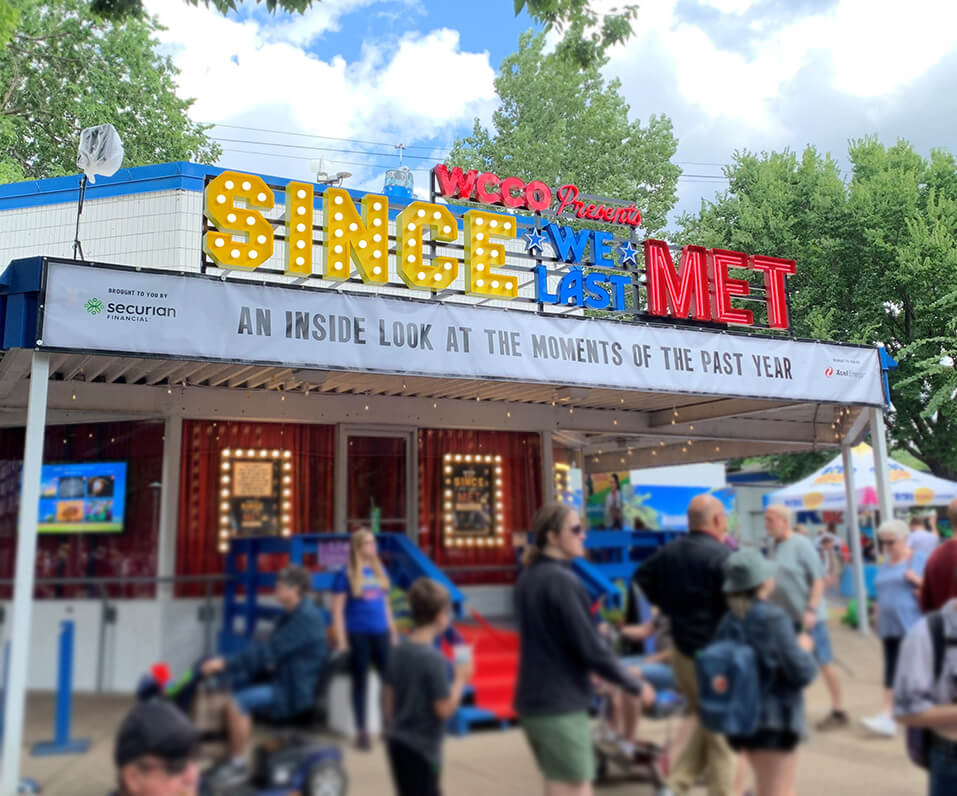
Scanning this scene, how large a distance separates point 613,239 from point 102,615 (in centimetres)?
1004

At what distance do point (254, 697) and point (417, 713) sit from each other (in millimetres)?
776

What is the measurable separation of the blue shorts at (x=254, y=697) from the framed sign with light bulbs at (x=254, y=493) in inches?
39.8

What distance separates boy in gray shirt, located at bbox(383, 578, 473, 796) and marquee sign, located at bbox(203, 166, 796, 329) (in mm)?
5658

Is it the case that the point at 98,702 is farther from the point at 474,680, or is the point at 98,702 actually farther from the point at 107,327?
the point at 107,327

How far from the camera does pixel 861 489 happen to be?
802 centimetres

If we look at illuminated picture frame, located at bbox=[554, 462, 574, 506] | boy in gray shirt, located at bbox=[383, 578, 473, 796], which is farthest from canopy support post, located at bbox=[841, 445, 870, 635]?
illuminated picture frame, located at bbox=[554, 462, 574, 506]

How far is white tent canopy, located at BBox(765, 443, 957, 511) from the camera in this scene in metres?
6.62

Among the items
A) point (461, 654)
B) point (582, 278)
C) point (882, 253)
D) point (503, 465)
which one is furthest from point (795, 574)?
point (882, 253)

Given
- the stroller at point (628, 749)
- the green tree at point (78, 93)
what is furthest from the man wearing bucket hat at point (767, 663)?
the green tree at point (78, 93)

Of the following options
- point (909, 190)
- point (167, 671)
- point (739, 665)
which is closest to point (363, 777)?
point (167, 671)

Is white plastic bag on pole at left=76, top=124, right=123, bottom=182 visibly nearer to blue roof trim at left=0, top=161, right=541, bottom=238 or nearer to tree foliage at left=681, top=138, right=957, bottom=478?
blue roof trim at left=0, top=161, right=541, bottom=238

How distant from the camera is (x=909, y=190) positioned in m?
24.1

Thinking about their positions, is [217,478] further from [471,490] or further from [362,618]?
[471,490]

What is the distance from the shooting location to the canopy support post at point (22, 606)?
14.5ft
